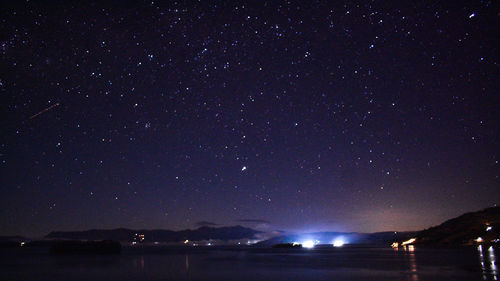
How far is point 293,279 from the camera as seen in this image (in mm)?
37531

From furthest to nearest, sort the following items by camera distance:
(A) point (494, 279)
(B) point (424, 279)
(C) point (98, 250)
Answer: (C) point (98, 250) → (B) point (424, 279) → (A) point (494, 279)

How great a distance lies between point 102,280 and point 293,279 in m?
18.4

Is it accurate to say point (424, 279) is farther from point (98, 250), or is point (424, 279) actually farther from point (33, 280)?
point (98, 250)

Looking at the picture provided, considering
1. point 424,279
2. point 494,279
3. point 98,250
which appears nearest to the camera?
point 494,279

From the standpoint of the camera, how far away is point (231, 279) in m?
37.4

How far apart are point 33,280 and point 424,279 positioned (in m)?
36.3

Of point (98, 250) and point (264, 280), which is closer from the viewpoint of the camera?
point (264, 280)

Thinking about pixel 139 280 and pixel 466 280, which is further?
pixel 139 280

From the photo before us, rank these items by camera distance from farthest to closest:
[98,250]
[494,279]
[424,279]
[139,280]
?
[98,250]
[139,280]
[424,279]
[494,279]

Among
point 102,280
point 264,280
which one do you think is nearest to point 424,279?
point 264,280

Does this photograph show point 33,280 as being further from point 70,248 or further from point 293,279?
point 70,248

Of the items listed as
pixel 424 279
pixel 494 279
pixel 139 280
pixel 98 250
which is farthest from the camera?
pixel 98 250

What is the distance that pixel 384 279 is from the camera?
35031mm

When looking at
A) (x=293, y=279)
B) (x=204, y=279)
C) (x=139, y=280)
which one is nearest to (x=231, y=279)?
(x=204, y=279)
